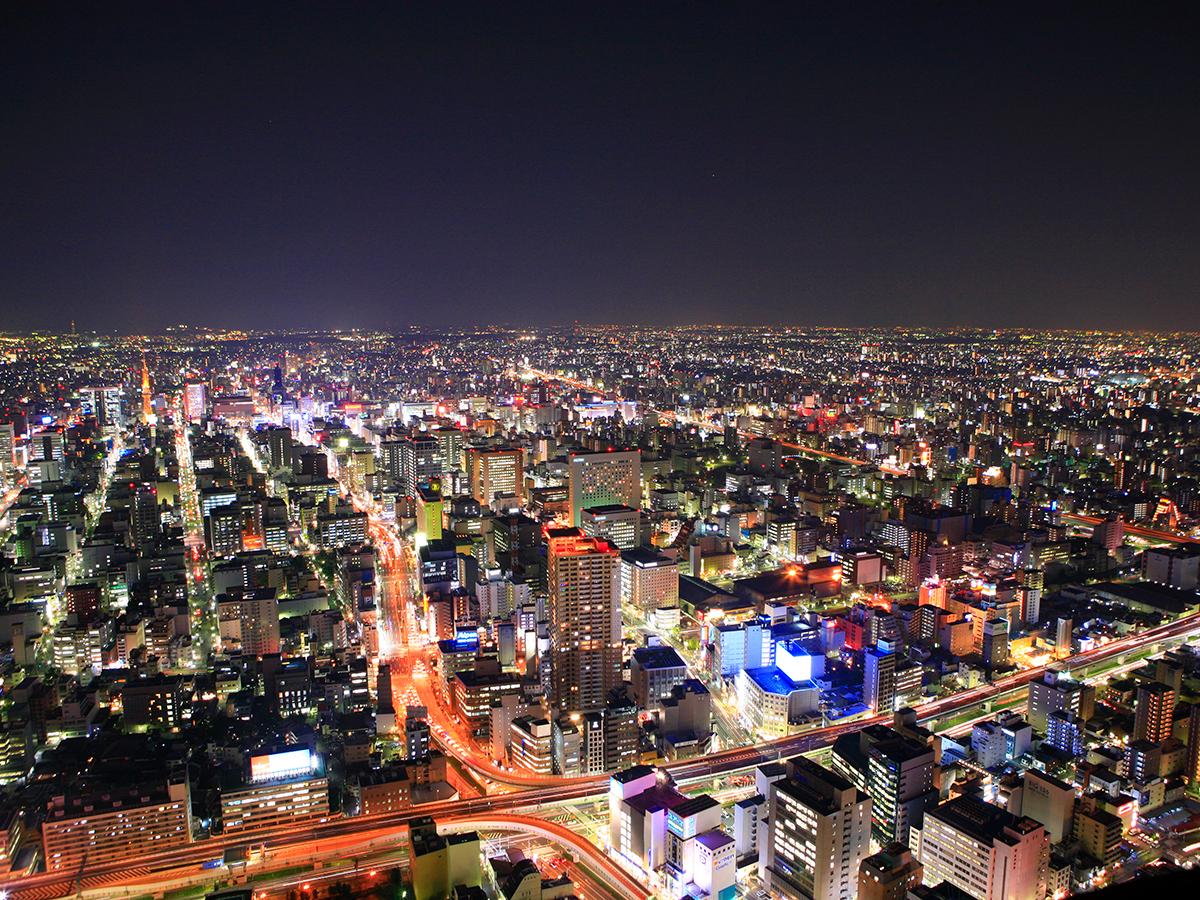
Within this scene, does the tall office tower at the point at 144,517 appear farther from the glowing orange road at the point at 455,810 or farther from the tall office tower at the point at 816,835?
the tall office tower at the point at 816,835

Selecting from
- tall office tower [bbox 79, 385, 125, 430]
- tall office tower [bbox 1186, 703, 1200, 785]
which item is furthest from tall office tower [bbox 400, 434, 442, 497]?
tall office tower [bbox 1186, 703, 1200, 785]

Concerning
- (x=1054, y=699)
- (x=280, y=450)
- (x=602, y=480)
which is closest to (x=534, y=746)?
(x=1054, y=699)

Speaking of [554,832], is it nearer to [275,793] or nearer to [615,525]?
[275,793]

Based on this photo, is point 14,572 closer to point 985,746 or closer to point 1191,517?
point 985,746

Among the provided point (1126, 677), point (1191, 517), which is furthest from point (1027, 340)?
point (1126, 677)

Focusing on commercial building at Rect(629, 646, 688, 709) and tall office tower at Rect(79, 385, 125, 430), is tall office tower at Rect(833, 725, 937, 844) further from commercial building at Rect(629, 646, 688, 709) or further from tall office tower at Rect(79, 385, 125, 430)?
tall office tower at Rect(79, 385, 125, 430)

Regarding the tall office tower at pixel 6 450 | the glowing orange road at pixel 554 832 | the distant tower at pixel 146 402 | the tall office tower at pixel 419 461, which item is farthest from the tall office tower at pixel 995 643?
the distant tower at pixel 146 402
